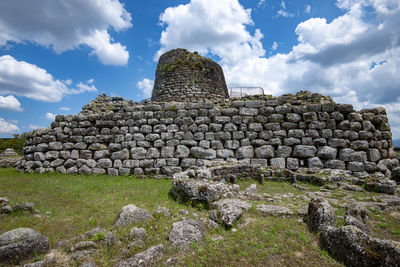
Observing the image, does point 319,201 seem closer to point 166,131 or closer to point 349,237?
point 349,237

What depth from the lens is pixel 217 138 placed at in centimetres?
1033

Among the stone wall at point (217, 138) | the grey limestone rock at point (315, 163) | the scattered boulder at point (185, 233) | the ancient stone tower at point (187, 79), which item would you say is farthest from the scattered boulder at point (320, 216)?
the ancient stone tower at point (187, 79)

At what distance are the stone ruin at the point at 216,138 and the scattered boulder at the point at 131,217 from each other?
4.78 meters

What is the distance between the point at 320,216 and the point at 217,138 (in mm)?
6657

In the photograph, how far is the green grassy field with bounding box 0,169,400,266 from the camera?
3.23m

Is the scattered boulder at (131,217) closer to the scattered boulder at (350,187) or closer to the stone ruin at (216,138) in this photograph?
the stone ruin at (216,138)

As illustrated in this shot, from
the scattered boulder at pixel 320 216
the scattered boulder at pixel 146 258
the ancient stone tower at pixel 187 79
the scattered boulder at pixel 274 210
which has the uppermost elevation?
the ancient stone tower at pixel 187 79

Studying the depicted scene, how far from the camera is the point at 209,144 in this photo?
10289 mm

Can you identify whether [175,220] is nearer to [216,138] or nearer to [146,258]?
[146,258]

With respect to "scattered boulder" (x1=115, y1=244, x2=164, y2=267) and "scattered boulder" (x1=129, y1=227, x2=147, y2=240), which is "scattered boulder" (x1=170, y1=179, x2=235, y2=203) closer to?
"scattered boulder" (x1=129, y1=227, x2=147, y2=240)

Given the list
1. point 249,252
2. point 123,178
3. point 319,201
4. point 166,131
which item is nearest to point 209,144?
point 166,131

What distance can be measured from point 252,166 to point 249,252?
5593mm

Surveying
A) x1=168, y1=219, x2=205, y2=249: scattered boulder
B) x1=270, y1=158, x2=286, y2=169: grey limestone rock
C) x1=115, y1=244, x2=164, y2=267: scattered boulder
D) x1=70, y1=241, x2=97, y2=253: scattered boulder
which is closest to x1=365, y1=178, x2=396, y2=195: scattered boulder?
x1=270, y1=158, x2=286, y2=169: grey limestone rock

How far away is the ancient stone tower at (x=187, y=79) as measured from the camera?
47.7 ft
